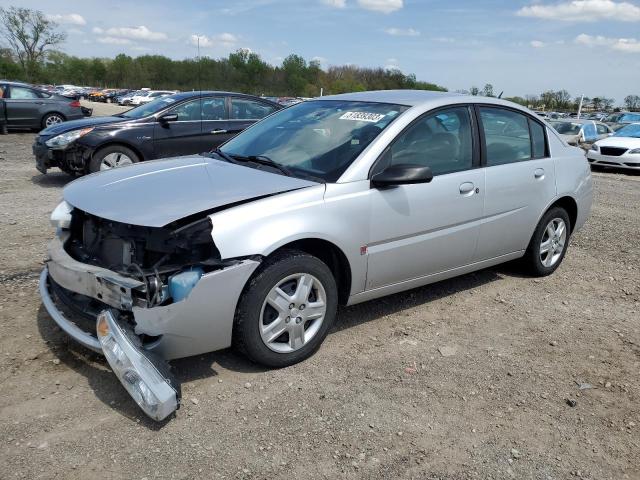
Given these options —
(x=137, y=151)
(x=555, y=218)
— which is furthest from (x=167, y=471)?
(x=137, y=151)

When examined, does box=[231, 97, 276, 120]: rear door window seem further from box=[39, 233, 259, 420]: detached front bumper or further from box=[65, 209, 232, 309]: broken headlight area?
box=[39, 233, 259, 420]: detached front bumper

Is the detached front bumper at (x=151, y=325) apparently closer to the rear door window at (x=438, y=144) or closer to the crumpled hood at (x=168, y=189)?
the crumpled hood at (x=168, y=189)

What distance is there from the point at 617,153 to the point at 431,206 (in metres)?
13.2

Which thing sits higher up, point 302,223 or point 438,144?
point 438,144

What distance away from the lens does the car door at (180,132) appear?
27.8ft

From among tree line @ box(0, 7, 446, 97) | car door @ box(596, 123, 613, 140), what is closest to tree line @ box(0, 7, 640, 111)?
tree line @ box(0, 7, 446, 97)

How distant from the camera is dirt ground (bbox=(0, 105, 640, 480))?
2602 millimetres

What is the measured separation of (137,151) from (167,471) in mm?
6737

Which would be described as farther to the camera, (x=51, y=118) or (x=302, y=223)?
(x=51, y=118)

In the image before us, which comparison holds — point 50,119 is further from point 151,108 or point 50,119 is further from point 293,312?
point 293,312

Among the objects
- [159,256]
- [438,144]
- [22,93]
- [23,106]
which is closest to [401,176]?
[438,144]

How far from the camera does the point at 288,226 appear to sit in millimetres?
Result: 3219

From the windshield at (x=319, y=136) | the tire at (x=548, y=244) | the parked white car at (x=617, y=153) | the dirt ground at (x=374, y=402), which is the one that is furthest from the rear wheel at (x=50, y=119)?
the parked white car at (x=617, y=153)

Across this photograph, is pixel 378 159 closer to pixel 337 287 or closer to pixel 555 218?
pixel 337 287
